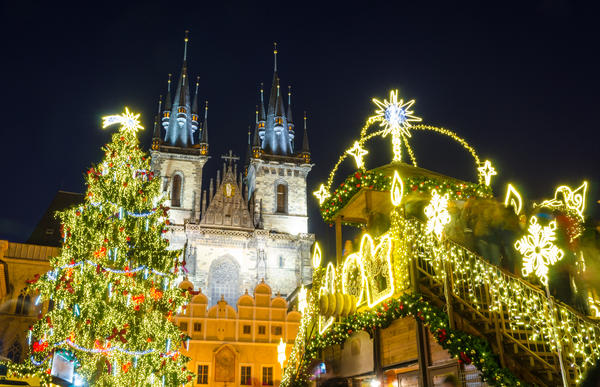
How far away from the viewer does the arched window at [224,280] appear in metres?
38.5

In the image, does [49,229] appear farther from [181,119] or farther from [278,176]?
[278,176]

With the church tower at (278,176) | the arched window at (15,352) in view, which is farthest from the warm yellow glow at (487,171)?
the church tower at (278,176)

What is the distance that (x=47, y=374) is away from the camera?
1220cm

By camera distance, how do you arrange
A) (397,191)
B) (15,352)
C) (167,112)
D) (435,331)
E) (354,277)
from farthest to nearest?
(167,112) < (15,352) < (354,277) < (397,191) < (435,331)

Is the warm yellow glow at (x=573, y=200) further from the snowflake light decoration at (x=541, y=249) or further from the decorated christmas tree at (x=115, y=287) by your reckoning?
the decorated christmas tree at (x=115, y=287)

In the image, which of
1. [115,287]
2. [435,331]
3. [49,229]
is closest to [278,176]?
[49,229]

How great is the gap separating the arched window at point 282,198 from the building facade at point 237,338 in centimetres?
1795

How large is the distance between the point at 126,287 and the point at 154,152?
3095 centimetres

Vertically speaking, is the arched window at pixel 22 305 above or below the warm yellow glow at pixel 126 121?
below

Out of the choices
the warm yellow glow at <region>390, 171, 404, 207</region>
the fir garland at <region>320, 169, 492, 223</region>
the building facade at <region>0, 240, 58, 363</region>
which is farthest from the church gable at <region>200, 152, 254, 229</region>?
the warm yellow glow at <region>390, 171, 404, 207</region>

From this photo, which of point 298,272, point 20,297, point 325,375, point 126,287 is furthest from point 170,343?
point 298,272

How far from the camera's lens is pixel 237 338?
24234 mm

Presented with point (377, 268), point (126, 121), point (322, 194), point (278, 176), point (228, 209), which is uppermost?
point (278, 176)

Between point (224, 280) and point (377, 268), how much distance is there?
30.8m
